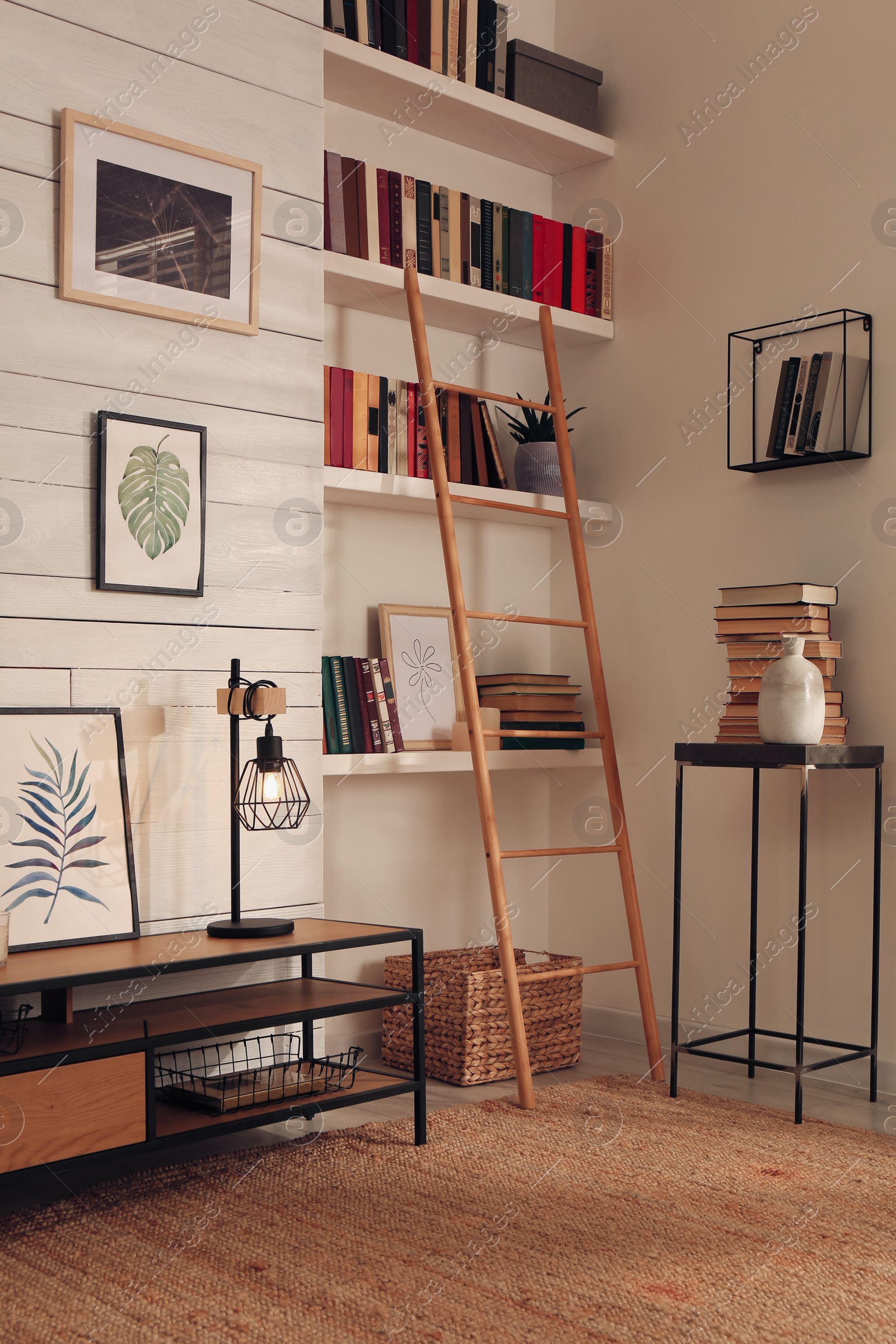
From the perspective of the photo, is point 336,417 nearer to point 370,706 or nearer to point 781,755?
point 370,706

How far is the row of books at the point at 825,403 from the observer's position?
3.10 meters

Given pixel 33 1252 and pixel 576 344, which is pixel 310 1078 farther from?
pixel 576 344

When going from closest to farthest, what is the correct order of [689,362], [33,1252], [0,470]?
[33,1252], [0,470], [689,362]

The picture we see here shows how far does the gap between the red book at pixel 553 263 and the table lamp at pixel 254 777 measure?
1.61 m

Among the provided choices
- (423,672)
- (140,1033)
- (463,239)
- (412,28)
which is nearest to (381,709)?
(423,672)

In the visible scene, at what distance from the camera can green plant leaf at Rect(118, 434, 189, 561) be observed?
2623mm

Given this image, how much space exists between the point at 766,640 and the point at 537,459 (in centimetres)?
90

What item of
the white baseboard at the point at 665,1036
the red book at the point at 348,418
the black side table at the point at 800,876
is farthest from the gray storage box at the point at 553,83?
the white baseboard at the point at 665,1036

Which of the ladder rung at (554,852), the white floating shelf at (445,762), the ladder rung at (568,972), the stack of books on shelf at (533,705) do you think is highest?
the stack of books on shelf at (533,705)

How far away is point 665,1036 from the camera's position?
351cm

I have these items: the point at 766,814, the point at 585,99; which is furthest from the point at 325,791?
the point at 585,99

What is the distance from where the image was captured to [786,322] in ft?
10.9

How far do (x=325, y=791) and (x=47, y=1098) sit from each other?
1413mm

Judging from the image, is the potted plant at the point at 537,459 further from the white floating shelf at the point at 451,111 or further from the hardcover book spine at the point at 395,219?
the white floating shelf at the point at 451,111
